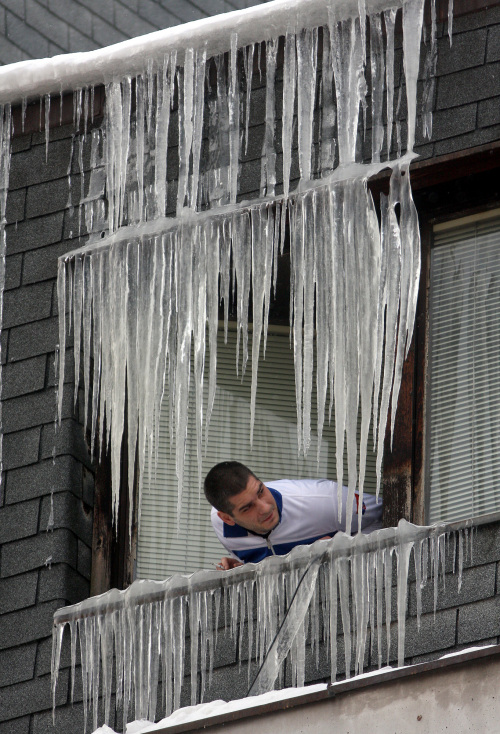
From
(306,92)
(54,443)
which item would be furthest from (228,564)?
(306,92)

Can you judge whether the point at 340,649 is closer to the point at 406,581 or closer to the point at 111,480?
the point at 406,581

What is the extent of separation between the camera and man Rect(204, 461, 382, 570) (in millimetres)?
6477

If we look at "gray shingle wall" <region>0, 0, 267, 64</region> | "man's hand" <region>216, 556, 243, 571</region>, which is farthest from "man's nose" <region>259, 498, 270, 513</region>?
"gray shingle wall" <region>0, 0, 267, 64</region>

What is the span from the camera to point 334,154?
6824mm

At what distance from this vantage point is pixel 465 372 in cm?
645

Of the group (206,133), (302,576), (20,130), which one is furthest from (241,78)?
(302,576)

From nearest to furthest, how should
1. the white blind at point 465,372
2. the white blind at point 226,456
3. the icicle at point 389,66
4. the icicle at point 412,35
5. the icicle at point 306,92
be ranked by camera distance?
the white blind at point 465,372 → the icicle at point 412,35 → the icicle at point 389,66 → the icicle at point 306,92 → the white blind at point 226,456

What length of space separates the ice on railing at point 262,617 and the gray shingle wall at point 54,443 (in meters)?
0.06

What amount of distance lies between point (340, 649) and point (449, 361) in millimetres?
1231

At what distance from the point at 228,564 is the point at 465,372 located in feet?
3.87

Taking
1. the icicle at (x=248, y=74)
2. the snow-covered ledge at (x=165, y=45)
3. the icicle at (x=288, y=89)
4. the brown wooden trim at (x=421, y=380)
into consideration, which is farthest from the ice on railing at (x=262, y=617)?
the snow-covered ledge at (x=165, y=45)

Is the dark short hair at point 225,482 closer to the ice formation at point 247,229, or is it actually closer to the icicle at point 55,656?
the ice formation at point 247,229

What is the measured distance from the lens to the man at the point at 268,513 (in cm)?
648

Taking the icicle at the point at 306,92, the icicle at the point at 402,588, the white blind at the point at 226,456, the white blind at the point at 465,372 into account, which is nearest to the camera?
the icicle at the point at 402,588
